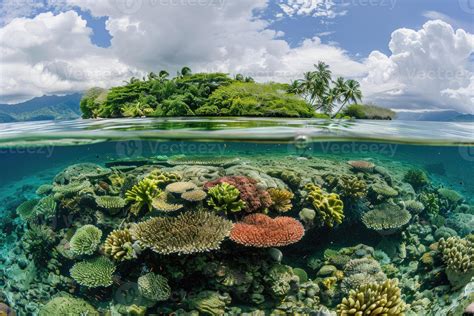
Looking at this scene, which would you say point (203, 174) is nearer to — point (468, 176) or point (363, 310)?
point (363, 310)

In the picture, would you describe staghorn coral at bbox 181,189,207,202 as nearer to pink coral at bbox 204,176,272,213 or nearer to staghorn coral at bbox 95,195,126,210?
pink coral at bbox 204,176,272,213

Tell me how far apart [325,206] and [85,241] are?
20.3ft

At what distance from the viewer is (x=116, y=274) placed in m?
7.75

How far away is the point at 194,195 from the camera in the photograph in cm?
806

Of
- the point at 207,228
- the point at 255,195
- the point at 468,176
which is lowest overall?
the point at 468,176

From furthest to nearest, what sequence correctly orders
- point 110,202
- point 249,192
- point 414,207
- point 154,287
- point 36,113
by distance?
point 36,113 < point 414,207 < point 110,202 < point 249,192 < point 154,287

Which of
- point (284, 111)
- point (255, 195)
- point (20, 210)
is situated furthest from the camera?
point (284, 111)

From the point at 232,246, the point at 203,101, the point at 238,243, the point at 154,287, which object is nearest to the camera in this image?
the point at 154,287

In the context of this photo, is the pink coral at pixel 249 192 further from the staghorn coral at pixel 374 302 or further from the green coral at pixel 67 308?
the green coral at pixel 67 308

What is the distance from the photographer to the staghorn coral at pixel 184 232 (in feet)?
22.4

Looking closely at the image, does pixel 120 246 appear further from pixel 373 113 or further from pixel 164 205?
pixel 373 113

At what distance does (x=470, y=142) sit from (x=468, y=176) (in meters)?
15.8

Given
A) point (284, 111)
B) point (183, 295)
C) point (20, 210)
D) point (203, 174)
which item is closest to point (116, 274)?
point (183, 295)

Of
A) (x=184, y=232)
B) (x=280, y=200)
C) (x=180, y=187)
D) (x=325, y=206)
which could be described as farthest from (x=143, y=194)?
(x=325, y=206)
